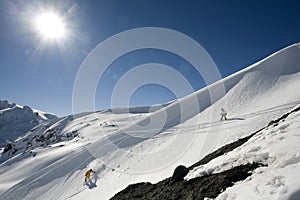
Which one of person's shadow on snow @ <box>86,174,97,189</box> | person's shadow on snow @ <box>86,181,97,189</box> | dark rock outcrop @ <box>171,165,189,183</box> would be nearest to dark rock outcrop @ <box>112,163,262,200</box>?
dark rock outcrop @ <box>171,165,189,183</box>

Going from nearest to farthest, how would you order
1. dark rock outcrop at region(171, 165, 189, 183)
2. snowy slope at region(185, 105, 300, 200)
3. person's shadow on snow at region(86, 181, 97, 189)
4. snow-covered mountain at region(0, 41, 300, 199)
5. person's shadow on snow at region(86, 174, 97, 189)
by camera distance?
snowy slope at region(185, 105, 300, 200)
dark rock outcrop at region(171, 165, 189, 183)
snow-covered mountain at region(0, 41, 300, 199)
person's shadow on snow at region(86, 181, 97, 189)
person's shadow on snow at region(86, 174, 97, 189)

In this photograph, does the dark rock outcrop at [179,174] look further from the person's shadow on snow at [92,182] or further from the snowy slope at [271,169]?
the person's shadow on snow at [92,182]

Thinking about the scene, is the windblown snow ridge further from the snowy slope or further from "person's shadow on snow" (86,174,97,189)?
"person's shadow on snow" (86,174,97,189)

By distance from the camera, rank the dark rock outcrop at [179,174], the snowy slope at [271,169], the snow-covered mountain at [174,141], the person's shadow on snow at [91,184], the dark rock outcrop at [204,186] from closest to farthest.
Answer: the snowy slope at [271,169]
the dark rock outcrop at [204,186]
the dark rock outcrop at [179,174]
the snow-covered mountain at [174,141]
the person's shadow on snow at [91,184]

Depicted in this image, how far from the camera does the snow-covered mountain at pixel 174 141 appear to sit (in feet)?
65.3

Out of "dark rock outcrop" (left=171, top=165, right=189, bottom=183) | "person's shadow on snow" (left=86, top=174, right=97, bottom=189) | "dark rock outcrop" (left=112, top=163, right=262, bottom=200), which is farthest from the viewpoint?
"person's shadow on snow" (left=86, top=174, right=97, bottom=189)

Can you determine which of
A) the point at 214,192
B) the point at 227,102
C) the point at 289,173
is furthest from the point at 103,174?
the point at 227,102

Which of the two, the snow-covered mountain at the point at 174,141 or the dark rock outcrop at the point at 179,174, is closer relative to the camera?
the dark rock outcrop at the point at 179,174

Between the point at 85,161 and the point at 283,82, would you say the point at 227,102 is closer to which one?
the point at 283,82

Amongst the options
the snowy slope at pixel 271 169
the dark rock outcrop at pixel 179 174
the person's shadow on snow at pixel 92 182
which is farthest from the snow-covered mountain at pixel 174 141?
the person's shadow on snow at pixel 92 182

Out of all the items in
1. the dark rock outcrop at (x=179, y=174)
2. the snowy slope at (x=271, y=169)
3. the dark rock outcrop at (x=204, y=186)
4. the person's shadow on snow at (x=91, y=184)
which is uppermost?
the person's shadow on snow at (x=91, y=184)

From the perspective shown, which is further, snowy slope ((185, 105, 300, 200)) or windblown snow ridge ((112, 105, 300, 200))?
windblown snow ridge ((112, 105, 300, 200))

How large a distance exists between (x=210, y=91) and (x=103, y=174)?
3656 centimetres

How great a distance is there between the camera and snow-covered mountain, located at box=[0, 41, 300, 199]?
1989cm
